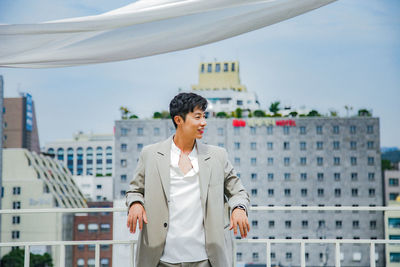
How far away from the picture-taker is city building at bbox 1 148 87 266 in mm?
38688

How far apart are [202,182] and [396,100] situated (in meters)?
56.1

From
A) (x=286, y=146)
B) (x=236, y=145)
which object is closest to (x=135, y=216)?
(x=236, y=145)

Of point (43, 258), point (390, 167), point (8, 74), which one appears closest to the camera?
point (43, 258)

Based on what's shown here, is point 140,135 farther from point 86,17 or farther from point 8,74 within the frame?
point 86,17

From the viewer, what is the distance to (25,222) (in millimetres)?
40594

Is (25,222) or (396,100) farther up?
(396,100)

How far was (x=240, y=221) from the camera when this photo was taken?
133cm

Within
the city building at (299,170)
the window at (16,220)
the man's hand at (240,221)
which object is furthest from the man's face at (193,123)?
the window at (16,220)

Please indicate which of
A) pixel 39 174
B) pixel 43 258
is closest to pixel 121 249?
pixel 43 258

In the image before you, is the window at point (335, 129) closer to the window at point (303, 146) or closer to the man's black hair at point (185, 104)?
the window at point (303, 146)

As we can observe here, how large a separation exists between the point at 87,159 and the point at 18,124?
674cm

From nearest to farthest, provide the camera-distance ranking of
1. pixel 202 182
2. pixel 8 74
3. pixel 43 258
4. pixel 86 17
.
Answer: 1. pixel 202 182
2. pixel 86 17
3. pixel 43 258
4. pixel 8 74

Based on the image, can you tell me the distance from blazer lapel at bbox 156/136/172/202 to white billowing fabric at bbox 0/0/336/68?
0.54m

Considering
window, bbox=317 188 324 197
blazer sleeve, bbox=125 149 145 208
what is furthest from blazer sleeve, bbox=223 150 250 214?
window, bbox=317 188 324 197
